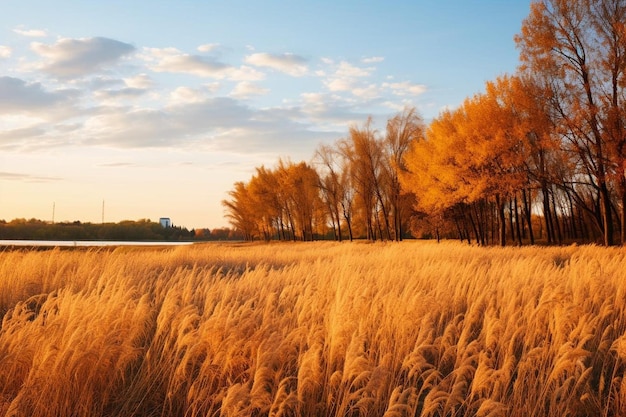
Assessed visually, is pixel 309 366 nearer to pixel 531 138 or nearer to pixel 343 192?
pixel 531 138

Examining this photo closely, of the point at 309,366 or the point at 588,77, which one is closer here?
the point at 309,366

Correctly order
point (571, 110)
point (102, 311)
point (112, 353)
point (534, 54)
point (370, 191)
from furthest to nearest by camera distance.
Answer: point (370, 191) → point (534, 54) → point (571, 110) → point (102, 311) → point (112, 353)

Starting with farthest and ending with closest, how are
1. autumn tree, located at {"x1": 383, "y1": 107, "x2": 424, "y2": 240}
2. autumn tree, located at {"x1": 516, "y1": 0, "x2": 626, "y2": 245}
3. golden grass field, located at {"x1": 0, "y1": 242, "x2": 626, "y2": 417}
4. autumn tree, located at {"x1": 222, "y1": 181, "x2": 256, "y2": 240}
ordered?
autumn tree, located at {"x1": 222, "y1": 181, "x2": 256, "y2": 240} < autumn tree, located at {"x1": 383, "y1": 107, "x2": 424, "y2": 240} < autumn tree, located at {"x1": 516, "y1": 0, "x2": 626, "y2": 245} < golden grass field, located at {"x1": 0, "y1": 242, "x2": 626, "y2": 417}

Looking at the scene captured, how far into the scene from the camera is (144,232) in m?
72.6

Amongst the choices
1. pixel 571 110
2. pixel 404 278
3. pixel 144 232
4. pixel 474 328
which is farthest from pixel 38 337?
pixel 144 232

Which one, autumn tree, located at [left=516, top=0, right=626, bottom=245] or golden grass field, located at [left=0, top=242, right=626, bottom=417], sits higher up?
autumn tree, located at [left=516, top=0, right=626, bottom=245]

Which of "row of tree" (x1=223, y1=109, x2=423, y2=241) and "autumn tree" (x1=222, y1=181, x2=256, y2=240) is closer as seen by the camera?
"row of tree" (x1=223, y1=109, x2=423, y2=241)

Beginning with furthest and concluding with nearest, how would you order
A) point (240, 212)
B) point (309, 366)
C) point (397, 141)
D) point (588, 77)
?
point (240, 212) → point (397, 141) → point (588, 77) → point (309, 366)

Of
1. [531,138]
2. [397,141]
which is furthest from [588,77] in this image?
[397,141]

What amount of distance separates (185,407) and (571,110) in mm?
22866

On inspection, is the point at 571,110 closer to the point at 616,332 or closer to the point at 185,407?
the point at 616,332

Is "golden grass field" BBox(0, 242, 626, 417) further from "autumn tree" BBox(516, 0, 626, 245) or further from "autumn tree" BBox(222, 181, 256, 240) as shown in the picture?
"autumn tree" BBox(222, 181, 256, 240)

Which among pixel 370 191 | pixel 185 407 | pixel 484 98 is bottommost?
pixel 185 407

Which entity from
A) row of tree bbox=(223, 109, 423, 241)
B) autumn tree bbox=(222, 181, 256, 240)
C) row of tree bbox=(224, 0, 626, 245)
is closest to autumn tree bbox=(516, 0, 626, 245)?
row of tree bbox=(224, 0, 626, 245)
